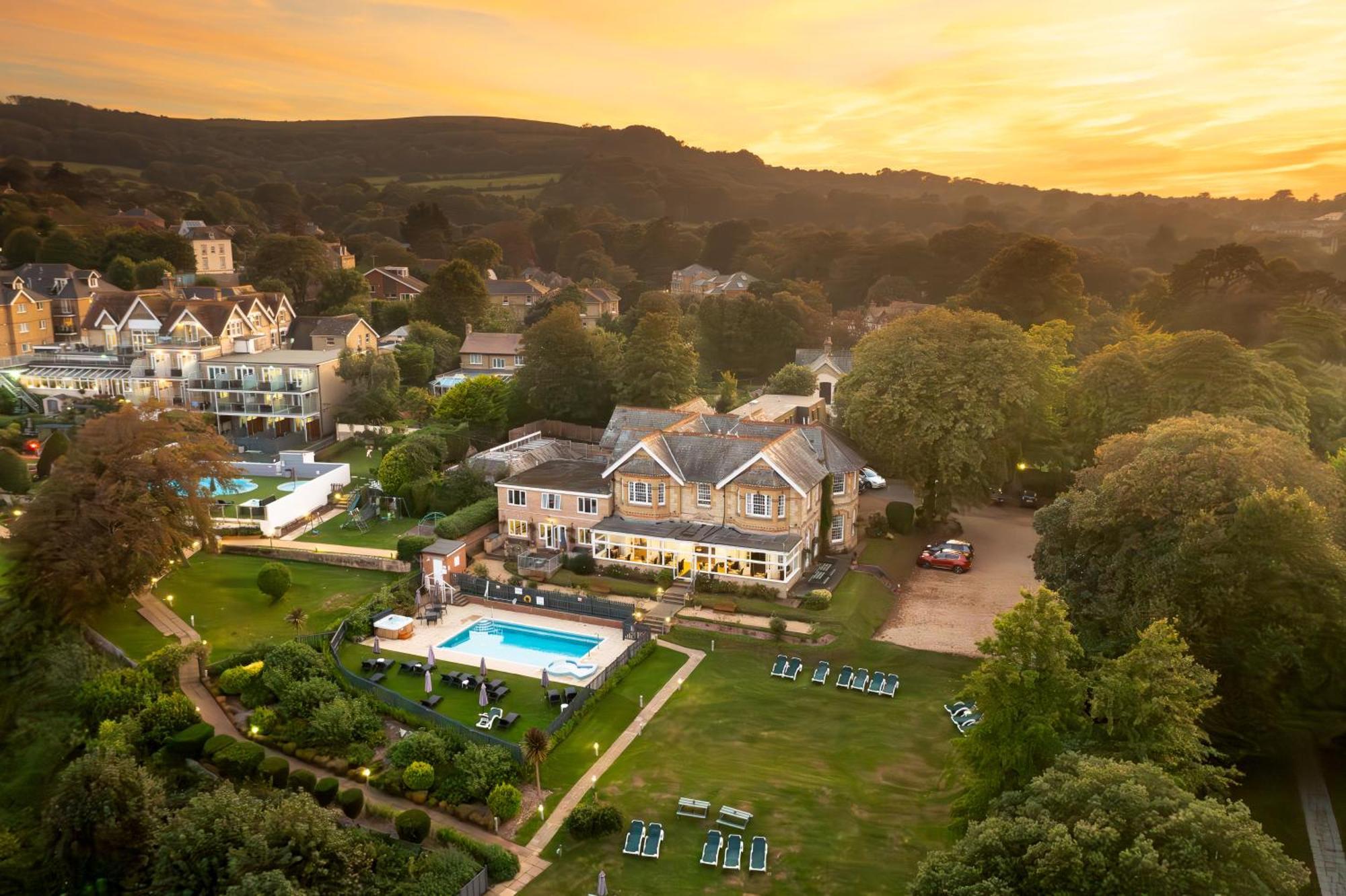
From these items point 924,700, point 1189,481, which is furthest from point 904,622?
point 1189,481

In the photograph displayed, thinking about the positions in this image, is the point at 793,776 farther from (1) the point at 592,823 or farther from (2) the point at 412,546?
(2) the point at 412,546

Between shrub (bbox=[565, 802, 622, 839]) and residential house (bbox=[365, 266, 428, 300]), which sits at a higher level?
residential house (bbox=[365, 266, 428, 300])

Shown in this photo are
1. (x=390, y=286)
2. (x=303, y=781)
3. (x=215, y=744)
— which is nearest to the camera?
(x=303, y=781)

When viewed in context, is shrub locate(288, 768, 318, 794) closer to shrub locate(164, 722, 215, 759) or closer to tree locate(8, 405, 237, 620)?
shrub locate(164, 722, 215, 759)

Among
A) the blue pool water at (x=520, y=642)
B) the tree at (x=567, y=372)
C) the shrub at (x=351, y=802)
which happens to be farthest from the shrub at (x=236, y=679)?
the tree at (x=567, y=372)

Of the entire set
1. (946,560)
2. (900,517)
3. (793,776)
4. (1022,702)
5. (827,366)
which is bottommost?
(793,776)

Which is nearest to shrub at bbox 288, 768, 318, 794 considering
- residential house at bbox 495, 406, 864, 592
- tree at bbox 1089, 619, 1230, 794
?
residential house at bbox 495, 406, 864, 592

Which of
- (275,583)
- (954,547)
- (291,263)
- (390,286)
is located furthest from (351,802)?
(390,286)
